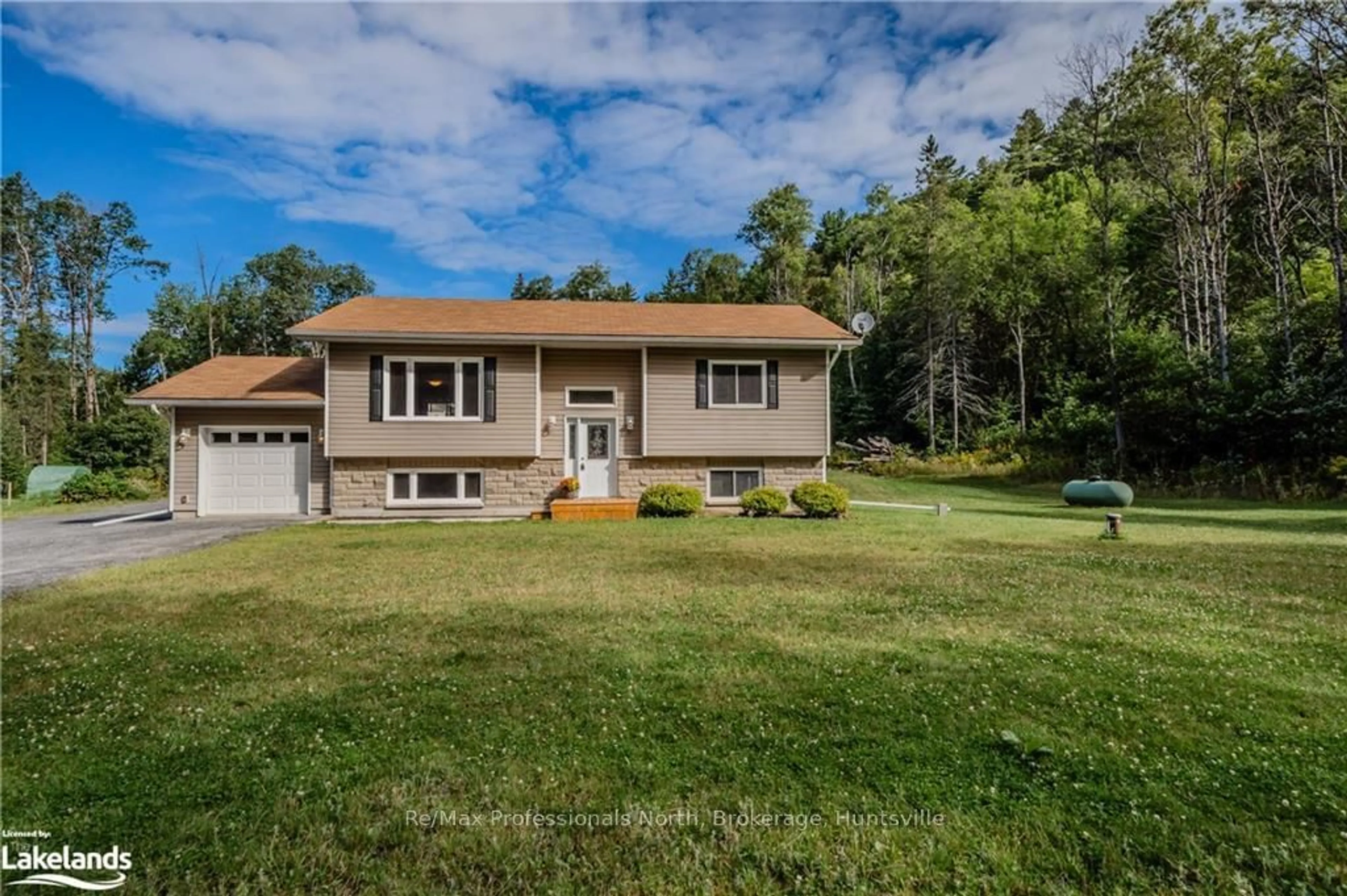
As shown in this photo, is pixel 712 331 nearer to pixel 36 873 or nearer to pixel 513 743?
pixel 513 743

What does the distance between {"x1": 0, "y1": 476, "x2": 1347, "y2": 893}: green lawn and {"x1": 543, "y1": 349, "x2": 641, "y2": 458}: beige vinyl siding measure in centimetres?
768

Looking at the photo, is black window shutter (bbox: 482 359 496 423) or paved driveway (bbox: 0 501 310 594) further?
black window shutter (bbox: 482 359 496 423)

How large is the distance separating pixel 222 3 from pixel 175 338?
35720 millimetres

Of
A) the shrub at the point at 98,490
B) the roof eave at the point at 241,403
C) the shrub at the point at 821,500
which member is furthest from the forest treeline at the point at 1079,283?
the roof eave at the point at 241,403

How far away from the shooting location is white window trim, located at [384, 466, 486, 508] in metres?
13.2

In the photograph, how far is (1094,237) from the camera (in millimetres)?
23812

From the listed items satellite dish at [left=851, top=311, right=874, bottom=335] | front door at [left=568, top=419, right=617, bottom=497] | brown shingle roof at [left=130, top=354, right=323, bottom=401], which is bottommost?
front door at [left=568, top=419, right=617, bottom=497]

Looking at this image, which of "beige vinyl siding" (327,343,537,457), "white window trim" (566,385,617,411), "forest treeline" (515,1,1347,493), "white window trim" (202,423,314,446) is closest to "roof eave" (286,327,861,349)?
"beige vinyl siding" (327,343,537,457)

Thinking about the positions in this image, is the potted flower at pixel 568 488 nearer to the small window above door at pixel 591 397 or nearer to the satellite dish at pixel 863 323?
the small window above door at pixel 591 397

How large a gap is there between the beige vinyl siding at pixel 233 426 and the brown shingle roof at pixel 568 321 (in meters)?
2.04

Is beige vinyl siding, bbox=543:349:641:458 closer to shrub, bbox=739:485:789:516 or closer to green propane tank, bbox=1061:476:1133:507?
shrub, bbox=739:485:789:516

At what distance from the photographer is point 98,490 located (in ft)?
60.3

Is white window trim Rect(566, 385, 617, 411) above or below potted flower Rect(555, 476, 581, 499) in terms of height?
above

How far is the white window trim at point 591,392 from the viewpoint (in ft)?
45.3
